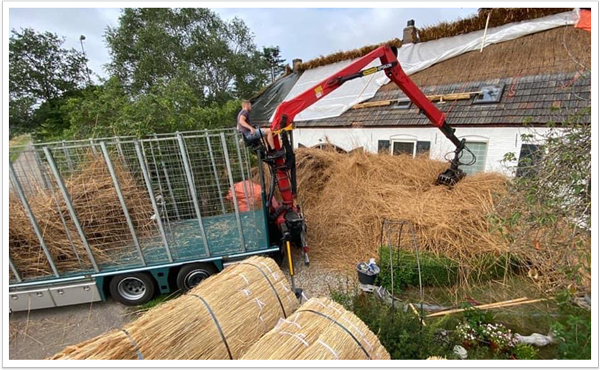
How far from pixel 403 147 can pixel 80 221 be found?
8040 millimetres

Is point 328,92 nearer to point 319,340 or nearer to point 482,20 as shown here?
point 319,340

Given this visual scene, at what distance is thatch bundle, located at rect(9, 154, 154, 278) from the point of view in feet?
10.7

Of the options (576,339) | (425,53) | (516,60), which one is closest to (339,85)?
(576,339)

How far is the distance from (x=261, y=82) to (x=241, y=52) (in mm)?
2721

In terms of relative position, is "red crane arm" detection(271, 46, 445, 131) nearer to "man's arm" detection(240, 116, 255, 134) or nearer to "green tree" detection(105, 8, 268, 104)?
"man's arm" detection(240, 116, 255, 134)

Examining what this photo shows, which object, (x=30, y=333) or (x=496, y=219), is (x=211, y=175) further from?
(x=496, y=219)

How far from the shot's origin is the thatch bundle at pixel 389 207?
3.91m

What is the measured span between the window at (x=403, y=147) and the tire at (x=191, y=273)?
6674 mm

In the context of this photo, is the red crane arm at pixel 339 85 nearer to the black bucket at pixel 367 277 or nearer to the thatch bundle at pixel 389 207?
the thatch bundle at pixel 389 207

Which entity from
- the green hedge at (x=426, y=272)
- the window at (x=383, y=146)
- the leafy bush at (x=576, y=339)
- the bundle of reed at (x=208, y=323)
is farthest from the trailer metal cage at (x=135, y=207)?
the window at (x=383, y=146)

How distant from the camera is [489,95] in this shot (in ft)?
21.9

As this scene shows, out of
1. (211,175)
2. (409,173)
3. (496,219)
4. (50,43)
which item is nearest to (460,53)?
(409,173)

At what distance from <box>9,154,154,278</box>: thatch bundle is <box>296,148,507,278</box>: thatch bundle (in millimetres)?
3127

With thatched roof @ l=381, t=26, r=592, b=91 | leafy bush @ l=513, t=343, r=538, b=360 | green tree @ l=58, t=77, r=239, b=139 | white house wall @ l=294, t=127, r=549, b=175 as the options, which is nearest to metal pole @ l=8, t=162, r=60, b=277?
green tree @ l=58, t=77, r=239, b=139
